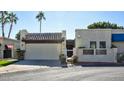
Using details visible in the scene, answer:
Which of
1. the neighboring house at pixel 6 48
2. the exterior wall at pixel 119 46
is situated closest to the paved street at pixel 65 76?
the exterior wall at pixel 119 46

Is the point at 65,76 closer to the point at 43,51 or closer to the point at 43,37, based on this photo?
the point at 43,51

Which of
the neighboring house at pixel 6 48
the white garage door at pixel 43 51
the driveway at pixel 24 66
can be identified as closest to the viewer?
the driveway at pixel 24 66

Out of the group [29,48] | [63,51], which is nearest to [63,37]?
[63,51]

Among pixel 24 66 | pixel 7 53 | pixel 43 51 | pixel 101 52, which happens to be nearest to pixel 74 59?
pixel 101 52

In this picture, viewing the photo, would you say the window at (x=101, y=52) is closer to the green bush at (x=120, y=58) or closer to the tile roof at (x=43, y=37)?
the green bush at (x=120, y=58)

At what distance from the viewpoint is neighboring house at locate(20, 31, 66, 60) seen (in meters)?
32.0

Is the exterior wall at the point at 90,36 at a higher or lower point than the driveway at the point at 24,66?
higher

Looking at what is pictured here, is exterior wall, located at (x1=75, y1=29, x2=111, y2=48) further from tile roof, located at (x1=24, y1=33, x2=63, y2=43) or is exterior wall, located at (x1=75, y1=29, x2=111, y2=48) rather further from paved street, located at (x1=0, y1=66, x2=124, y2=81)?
paved street, located at (x1=0, y1=66, x2=124, y2=81)

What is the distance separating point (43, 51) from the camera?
106 ft

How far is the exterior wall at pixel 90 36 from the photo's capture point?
3076 centimetres

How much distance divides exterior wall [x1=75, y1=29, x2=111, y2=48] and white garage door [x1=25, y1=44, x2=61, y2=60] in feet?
8.15
